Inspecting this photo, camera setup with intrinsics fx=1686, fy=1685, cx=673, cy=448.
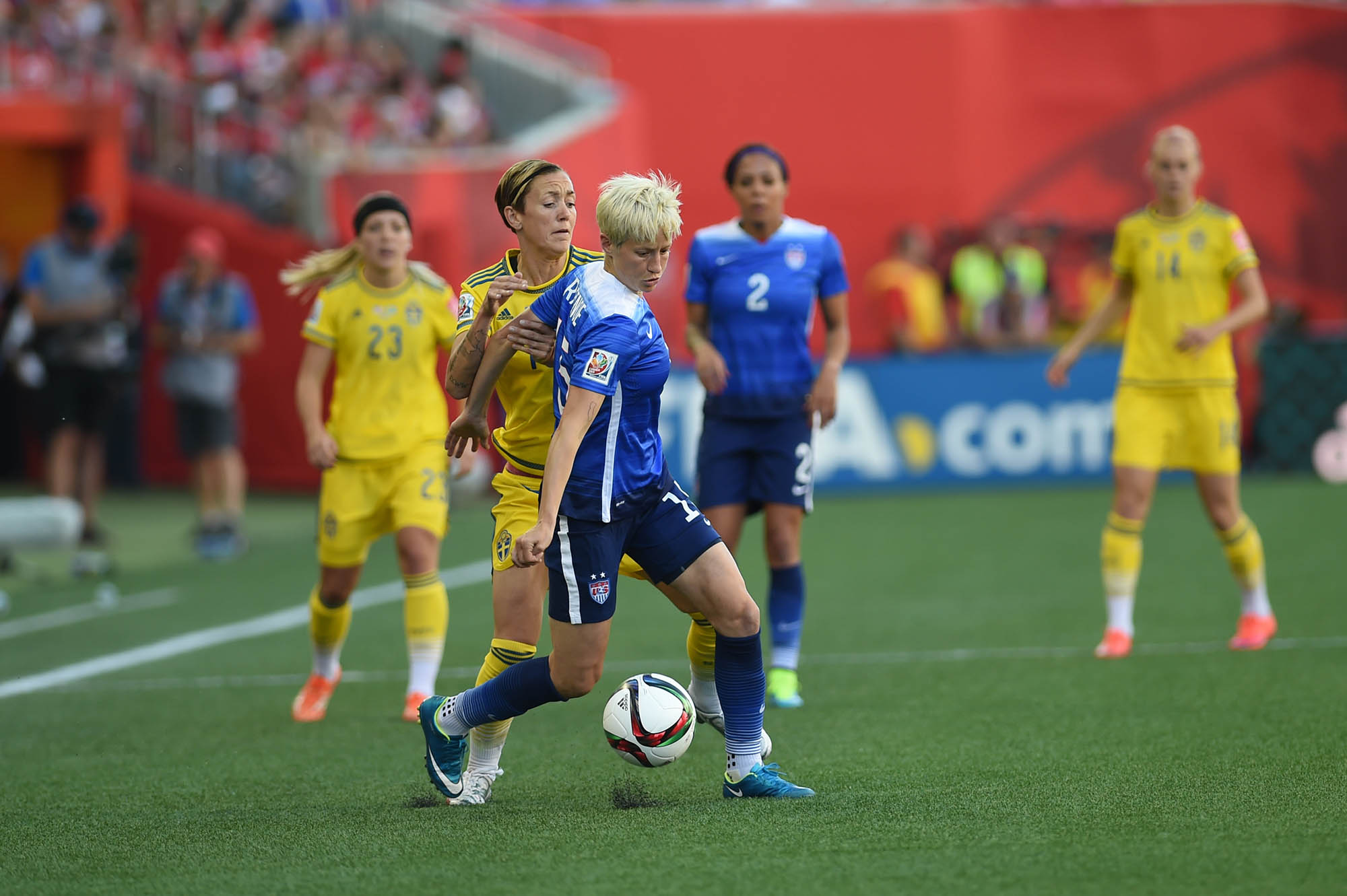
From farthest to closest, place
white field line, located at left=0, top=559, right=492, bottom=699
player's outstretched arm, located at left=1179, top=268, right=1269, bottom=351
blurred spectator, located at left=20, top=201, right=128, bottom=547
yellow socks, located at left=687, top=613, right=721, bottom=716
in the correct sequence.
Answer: blurred spectator, located at left=20, top=201, right=128, bottom=547, white field line, located at left=0, top=559, right=492, bottom=699, player's outstretched arm, located at left=1179, top=268, right=1269, bottom=351, yellow socks, located at left=687, top=613, right=721, bottom=716

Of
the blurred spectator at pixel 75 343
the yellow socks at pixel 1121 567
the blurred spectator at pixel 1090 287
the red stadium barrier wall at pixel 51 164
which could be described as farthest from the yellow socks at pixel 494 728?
the blurred spectator at pixel 1090 287

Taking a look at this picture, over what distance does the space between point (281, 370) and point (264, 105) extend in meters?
4.01

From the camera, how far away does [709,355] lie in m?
7.37

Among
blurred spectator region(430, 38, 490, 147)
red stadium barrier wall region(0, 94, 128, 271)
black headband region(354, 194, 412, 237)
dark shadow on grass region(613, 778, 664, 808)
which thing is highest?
blurred spectator region(430, 38, 490, 147)

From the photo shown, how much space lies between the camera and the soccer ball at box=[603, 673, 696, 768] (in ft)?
17.8

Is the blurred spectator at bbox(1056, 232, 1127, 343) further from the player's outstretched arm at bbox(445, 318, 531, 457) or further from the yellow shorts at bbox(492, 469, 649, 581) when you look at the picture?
the player's outstretched arm at bbox(445, 318, 531, 457)

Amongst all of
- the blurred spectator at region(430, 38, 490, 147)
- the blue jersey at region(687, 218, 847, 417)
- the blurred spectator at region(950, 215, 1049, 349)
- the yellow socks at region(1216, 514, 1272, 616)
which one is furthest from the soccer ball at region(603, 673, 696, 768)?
Result: the blurred spectator at region(430, 38, 490, 147)

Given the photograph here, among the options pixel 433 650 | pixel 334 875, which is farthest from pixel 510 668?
pixel 433 650

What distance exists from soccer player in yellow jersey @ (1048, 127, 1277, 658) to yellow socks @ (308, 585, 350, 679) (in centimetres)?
361

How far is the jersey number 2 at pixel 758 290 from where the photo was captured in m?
7.43

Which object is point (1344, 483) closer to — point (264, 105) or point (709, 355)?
point (709, 355)

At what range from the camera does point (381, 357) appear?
741 centimetres

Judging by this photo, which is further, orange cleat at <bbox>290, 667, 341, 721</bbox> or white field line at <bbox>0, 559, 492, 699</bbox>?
white field line at <bbox>0, 559, 492, 699</bbox>

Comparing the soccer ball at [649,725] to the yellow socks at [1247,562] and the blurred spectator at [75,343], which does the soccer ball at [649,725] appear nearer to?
the yellow socks at [1247,562]
